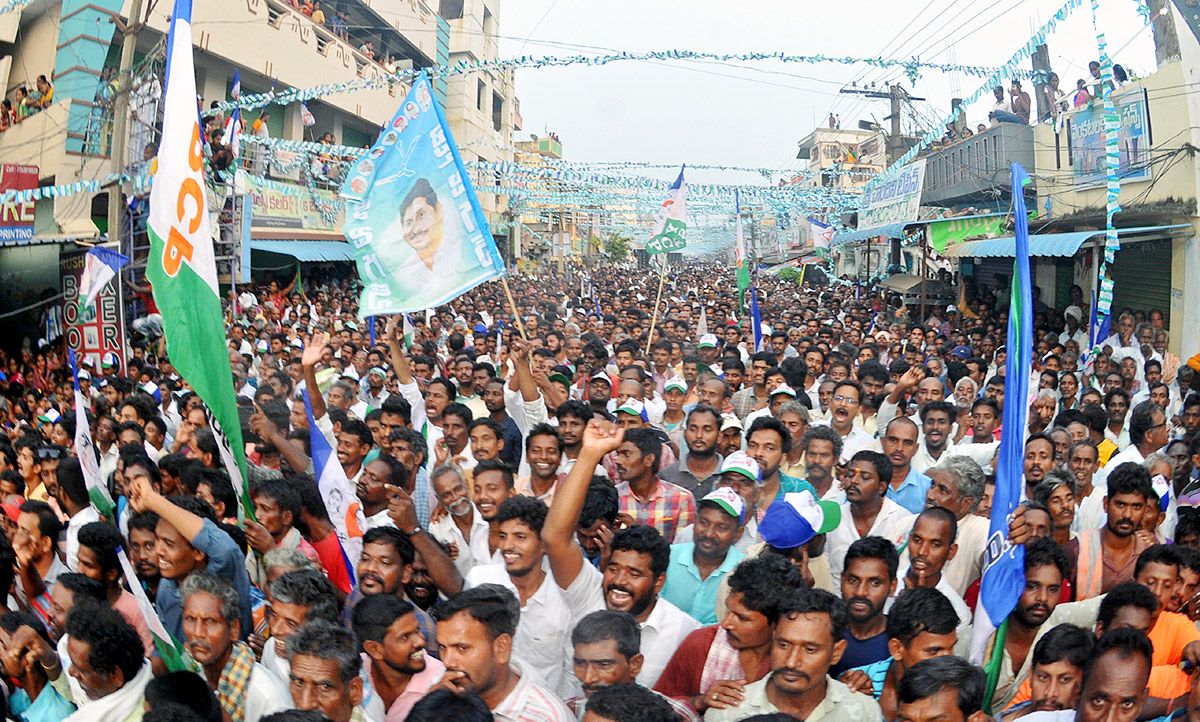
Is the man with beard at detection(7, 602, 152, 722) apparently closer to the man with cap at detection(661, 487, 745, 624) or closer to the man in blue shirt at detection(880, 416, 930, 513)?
the man with cap at detection(661, 487, 745, 624)

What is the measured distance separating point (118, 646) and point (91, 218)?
12.8 metres

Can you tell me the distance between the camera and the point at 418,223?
18.7ft

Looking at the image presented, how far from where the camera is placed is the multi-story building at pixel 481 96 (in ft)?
113

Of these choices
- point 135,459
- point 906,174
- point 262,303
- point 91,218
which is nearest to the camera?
point 135,459

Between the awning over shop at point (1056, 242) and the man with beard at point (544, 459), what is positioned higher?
the awning over shop at point (1056, 242)

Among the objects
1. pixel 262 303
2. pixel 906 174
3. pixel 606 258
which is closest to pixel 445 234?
pixel 262 303

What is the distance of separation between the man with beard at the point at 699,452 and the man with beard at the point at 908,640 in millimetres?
1927

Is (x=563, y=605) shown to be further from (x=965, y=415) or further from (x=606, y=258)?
(x=606, y=258)

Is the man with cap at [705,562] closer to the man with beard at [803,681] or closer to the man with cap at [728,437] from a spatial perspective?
the man with beard at [803,681]

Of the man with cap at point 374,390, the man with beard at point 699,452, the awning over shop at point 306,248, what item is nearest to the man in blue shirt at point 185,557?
the man with beard at point 699,452

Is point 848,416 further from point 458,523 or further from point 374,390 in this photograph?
point 374,390

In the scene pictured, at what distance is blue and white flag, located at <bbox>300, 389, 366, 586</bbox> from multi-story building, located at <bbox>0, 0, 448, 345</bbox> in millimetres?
7667

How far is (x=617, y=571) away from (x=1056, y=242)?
10.3m

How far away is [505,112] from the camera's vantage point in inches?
1644
